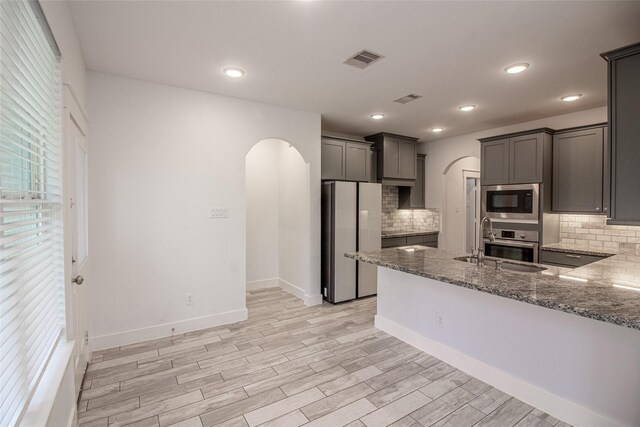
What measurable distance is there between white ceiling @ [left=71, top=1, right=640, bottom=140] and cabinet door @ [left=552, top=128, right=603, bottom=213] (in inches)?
17.7

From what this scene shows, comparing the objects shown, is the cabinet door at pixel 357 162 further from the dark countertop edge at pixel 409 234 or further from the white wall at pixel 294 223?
the dark countertop edge at pixel 409 234

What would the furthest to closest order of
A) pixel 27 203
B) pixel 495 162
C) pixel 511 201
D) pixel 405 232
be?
1. pixel 405 232
2. pixel 495 162
3. pixel 511 201
4. pixel 27 203

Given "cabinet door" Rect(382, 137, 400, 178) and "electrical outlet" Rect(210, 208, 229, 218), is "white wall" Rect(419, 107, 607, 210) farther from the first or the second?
"electrical outlet" Rect(210, 208, 229, 218)

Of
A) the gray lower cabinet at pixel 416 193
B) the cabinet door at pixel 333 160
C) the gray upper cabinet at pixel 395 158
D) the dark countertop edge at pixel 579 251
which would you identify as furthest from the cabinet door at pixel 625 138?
the gray lower cabinet at pixel 416 193

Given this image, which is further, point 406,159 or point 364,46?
point 406,159

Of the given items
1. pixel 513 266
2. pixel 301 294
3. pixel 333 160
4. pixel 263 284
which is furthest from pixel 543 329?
pixel 263 284

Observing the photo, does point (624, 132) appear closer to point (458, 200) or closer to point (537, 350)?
point (537, 350)

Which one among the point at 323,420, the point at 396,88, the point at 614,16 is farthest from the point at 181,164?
the point at 614,16

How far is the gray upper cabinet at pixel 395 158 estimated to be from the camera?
519cm

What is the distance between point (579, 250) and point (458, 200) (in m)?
2.64

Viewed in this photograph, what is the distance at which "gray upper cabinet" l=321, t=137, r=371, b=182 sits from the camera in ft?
14.7

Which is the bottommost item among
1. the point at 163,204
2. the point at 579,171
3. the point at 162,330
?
the point at 162,330

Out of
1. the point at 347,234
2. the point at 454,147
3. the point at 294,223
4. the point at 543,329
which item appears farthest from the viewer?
the point at 454,147

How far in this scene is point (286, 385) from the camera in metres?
2.43
